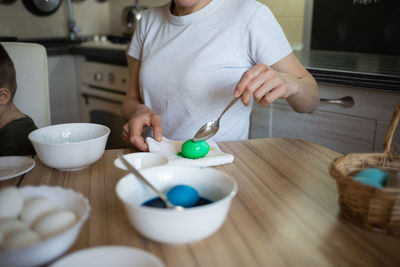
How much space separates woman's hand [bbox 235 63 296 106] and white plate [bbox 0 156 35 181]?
0.46 meters

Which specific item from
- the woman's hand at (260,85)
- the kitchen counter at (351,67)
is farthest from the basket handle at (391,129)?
the kitchen counter at (351,67)

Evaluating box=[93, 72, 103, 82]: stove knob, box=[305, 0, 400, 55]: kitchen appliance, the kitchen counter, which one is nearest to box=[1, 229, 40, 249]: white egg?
the kitchen counter

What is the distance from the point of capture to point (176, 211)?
463 mm

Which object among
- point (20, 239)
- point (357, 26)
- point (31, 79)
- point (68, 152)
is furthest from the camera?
point (357, 26)

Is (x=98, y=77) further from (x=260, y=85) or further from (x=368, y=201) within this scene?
(x=368, y=201)

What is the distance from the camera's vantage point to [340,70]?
1311 millimetres

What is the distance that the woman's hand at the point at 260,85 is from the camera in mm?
796

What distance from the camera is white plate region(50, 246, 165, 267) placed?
43 centimetres

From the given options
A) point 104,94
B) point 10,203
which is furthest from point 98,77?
point 10,203

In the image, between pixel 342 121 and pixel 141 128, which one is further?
pixel 342 121

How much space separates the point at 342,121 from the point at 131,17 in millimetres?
1626

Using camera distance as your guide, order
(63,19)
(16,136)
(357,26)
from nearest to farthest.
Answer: (16,136), (357,26), (63,19)

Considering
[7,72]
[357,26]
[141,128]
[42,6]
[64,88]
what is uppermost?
[42,6]

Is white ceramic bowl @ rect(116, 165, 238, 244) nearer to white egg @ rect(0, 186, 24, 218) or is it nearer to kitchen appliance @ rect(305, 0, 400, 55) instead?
white egg @ rect(0, 186, 24, 218)
